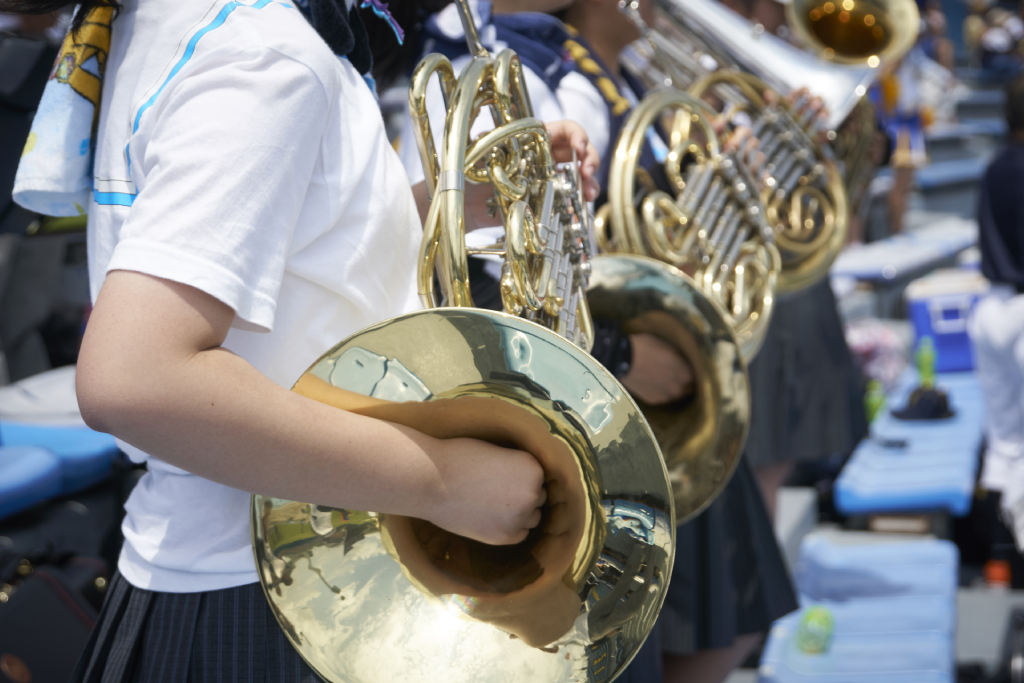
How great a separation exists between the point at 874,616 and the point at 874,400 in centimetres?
153

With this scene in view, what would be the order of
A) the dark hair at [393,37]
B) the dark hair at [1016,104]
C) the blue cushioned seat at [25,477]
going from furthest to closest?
the dark hair at [1016,104] < the blue cushioned seat at [25,477] < the dark hair at [393,37]

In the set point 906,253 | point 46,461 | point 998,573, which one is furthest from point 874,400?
point 46,461

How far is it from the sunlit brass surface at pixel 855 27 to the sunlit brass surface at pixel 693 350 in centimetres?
171

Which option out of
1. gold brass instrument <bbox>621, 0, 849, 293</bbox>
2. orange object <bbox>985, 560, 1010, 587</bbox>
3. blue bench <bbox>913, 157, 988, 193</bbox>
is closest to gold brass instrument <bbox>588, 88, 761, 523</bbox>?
gold brass instrument <bbox>621, 0, 849, 293</bbox>

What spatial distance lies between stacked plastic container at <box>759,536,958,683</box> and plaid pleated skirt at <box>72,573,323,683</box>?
1534 millimetres

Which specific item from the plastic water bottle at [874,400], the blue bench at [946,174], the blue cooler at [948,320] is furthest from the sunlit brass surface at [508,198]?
the blue bench at [946,174]

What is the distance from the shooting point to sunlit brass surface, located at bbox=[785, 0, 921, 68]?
8.30 ft

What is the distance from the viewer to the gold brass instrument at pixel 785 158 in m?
1.70

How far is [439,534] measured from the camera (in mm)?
685

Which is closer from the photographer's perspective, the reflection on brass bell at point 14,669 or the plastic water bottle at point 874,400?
the reflection on brass bell at point 14,669

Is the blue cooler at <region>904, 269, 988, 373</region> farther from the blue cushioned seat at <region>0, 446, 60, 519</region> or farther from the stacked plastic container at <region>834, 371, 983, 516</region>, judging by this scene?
the blue cushioned seat at <region>0, 446, 60, 519</region>

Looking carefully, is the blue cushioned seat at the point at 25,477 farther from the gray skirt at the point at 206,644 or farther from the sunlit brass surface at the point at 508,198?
the sunlit brass surface at the point at 508,198

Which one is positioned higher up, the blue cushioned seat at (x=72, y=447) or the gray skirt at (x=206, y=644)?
the gray skirt at (x=206, y=644)

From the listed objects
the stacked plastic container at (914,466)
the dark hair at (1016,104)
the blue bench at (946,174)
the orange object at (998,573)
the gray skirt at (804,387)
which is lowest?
the blue bench at (946,174)
